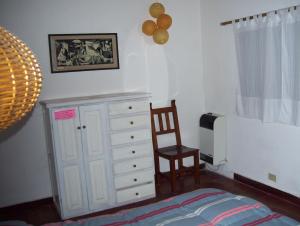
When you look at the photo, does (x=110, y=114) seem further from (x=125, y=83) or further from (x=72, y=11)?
(x=72, y=11)

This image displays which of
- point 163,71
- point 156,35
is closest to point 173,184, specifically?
point 163,71


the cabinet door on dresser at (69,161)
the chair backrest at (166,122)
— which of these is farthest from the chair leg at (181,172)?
the cabinet door on dresser at (69,161)

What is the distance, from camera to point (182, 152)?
3777 millimetres

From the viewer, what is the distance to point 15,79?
2.27 ft

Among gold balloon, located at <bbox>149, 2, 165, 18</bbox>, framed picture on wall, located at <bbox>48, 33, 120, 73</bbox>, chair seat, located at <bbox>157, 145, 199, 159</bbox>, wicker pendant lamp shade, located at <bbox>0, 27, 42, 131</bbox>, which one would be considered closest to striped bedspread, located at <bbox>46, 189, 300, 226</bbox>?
wicker pendant lamp shade, located at <bbox>0, 27, 42, 131</bbox>

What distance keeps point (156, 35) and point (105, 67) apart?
725 mm

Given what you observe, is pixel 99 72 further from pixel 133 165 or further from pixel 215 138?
pixel 215 138

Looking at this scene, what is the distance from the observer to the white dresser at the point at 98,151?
322cm

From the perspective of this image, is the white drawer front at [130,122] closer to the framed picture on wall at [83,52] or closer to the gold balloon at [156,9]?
the framed picture on wall at [83,52]

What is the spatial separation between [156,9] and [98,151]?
1786 millimetres

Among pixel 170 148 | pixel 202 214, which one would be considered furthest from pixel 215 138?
pixel 202 214

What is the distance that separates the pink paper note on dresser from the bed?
54.7 inches

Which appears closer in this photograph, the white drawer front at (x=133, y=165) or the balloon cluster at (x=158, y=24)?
the white drawer front at (x=133, y=165)

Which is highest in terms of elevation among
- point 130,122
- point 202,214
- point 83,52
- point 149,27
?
point 149,27
